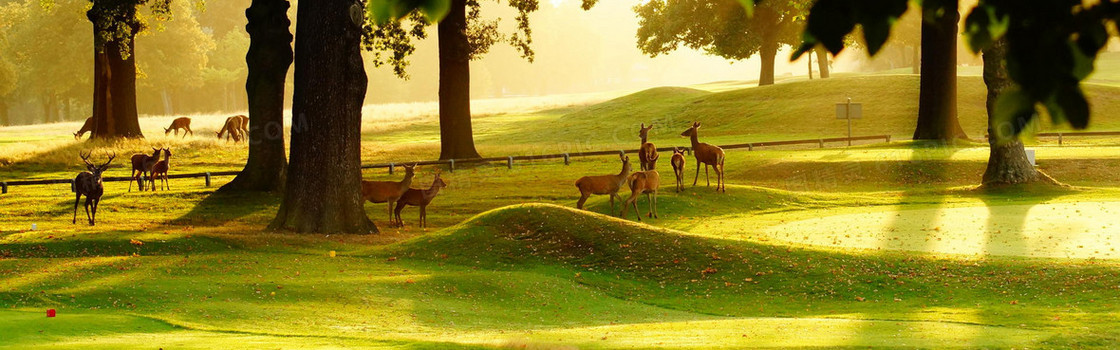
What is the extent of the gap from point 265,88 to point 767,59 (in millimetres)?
50142

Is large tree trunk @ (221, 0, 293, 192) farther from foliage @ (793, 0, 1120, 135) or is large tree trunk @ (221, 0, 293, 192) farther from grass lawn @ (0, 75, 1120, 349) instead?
foliage @ (793, 0, 1120, 135)

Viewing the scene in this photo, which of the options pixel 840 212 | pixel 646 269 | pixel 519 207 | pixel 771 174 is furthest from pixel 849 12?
pixel 771 174

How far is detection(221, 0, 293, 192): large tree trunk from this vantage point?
30.5 m

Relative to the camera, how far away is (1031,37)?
10.9ft

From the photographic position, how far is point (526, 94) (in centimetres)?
19838

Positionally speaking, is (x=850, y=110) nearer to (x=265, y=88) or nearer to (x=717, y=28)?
(x=265, y=88)

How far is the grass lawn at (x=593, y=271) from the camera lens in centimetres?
1130

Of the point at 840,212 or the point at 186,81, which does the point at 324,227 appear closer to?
the point at 840,212

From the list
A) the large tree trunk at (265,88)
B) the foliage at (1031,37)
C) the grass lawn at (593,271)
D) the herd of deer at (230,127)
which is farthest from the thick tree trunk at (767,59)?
the foliage at (1031,37)

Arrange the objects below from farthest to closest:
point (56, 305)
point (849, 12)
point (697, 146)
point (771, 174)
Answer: point (771, 174)
point (697, 146)
point (56, 305)
point (849, 12)

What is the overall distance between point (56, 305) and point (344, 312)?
3.46 m

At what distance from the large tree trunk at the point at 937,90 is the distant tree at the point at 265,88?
2230cm

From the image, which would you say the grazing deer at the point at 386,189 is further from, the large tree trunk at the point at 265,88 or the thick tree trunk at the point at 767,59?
the thick tree trunk at the point at 767,59

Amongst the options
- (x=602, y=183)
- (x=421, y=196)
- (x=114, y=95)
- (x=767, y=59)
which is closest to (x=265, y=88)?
(x=421, y=196)
